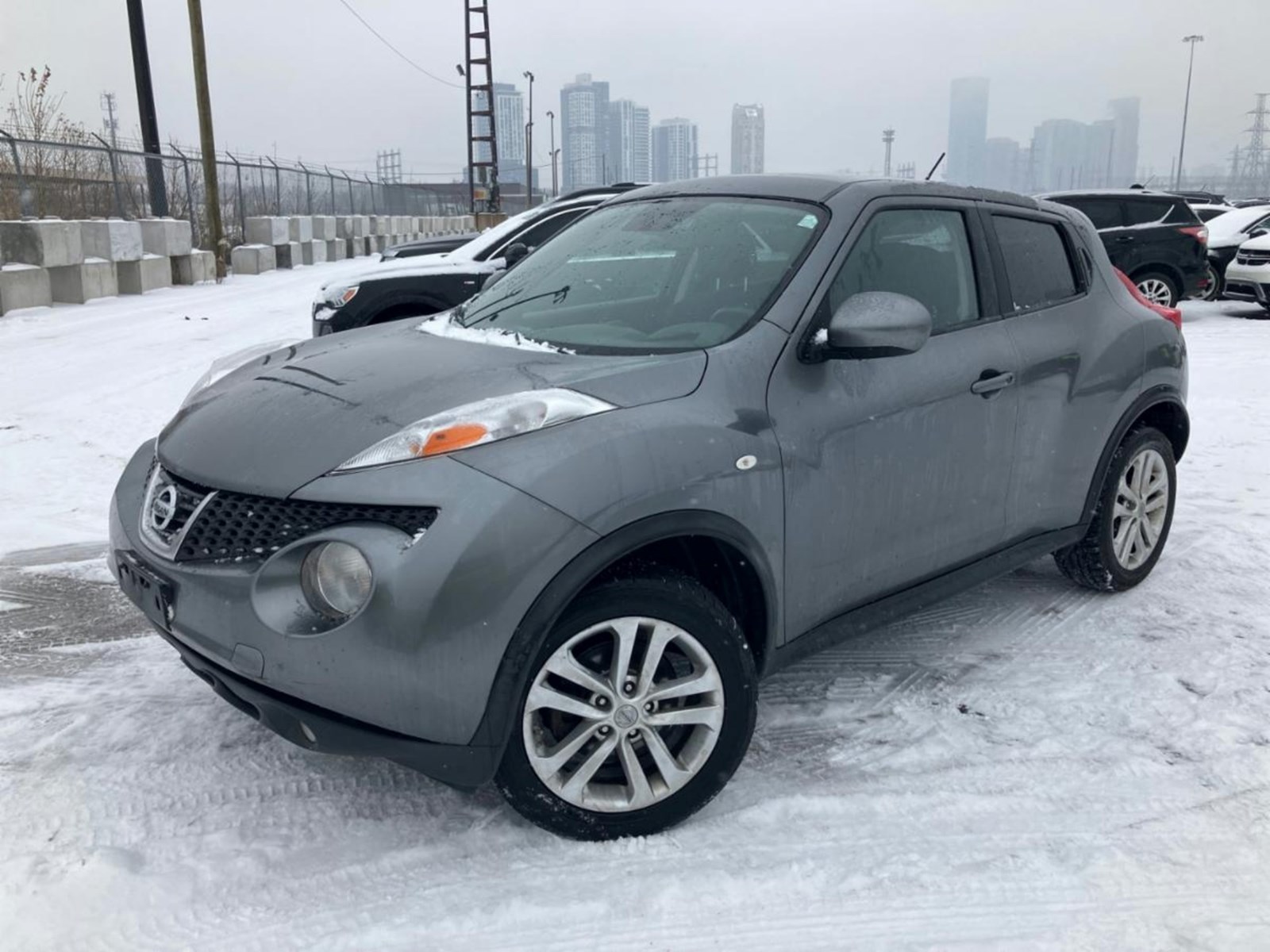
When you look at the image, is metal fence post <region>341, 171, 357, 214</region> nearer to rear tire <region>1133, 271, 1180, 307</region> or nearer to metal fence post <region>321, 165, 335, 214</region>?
metal fence post <region>321, 165, 335, 214</region>

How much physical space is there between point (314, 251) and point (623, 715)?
76.4ft

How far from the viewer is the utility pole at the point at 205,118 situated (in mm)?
19812

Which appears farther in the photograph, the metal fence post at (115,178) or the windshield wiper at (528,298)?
the metal fence post at (115,178)

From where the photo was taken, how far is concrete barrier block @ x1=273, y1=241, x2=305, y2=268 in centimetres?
2227

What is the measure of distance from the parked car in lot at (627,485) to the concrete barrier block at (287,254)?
19.9 metres

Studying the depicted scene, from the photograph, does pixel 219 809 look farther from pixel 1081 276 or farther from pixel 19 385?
pixel 19 385

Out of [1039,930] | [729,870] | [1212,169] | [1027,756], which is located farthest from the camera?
[1212,169]

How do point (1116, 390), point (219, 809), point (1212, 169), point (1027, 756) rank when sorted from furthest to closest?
point (1212, 169)
point (1116, 390)
point (1027, 756)
point (219, 809)

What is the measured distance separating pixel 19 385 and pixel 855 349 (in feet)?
25.7

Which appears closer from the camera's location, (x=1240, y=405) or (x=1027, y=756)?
(x=1027, y=756)

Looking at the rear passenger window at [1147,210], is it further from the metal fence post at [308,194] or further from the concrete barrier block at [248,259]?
the metal fence post at [308,194]

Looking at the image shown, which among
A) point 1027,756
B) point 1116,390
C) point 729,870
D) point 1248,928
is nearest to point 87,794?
point 729,870

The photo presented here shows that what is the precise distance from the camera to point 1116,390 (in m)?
4.16

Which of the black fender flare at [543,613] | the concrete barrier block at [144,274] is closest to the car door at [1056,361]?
the black fender flare at [543,613]
